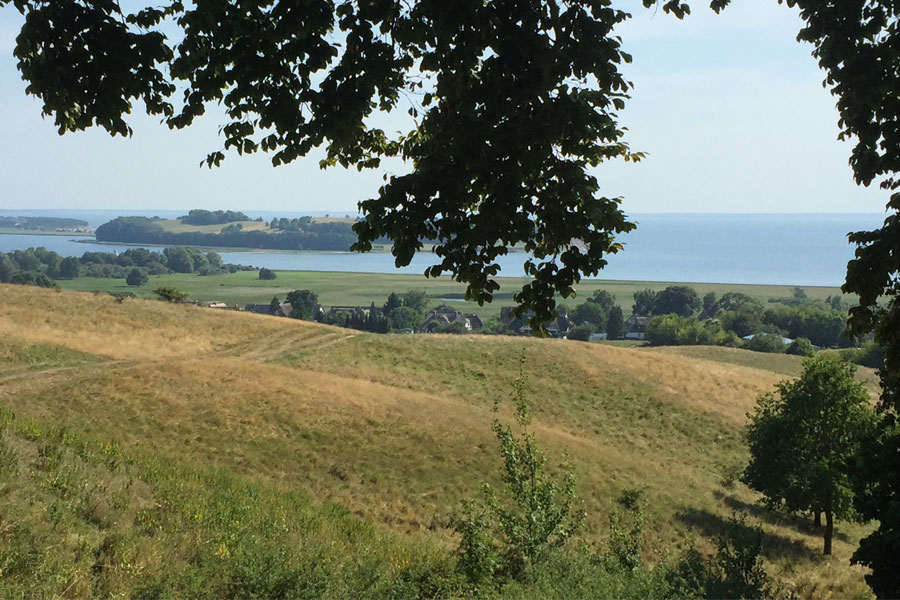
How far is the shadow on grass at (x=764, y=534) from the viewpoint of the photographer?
85.0 feet

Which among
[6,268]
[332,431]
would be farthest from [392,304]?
[332,431]

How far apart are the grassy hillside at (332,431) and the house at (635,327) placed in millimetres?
89403

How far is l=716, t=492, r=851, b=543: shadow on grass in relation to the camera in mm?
30891

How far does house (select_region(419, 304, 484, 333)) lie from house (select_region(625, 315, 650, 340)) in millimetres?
31994

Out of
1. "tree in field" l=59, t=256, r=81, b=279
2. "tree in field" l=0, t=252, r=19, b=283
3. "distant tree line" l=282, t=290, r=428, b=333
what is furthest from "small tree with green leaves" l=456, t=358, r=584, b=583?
"tree in field" l=59, t=256, r=81, b=279

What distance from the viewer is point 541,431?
35594 millimetres

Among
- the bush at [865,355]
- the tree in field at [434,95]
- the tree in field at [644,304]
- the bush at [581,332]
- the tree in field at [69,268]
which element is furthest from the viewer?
the tree in field at [644,304]

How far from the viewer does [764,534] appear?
2752 cm

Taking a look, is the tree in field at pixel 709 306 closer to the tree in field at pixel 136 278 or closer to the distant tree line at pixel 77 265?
the tree in field at pixel 136 278

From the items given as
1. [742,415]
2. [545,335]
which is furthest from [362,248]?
[742,415]

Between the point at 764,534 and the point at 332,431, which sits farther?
the point at 332,431

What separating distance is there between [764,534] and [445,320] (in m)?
126

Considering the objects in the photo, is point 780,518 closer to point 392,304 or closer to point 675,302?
point 392,304

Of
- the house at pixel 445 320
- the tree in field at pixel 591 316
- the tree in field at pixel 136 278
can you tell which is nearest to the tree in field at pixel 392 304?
the house at pixel 445 320
